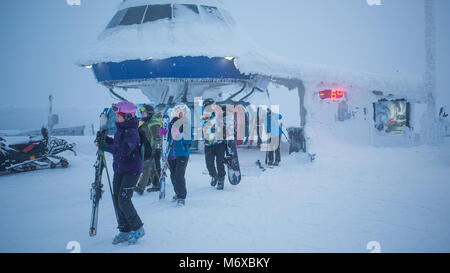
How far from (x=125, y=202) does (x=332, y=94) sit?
1223 centimetres

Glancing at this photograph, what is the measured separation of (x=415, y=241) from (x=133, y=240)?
3.55 m

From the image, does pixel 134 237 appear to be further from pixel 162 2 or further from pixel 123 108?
pixel 162 2

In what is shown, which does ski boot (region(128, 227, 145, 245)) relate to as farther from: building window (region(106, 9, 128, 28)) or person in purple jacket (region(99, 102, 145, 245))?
building window (region(106, 9, 128, 28))

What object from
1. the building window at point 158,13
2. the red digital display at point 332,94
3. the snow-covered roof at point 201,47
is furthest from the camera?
the red digital display at point 332,94

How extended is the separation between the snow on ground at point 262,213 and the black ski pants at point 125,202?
0.29 metres

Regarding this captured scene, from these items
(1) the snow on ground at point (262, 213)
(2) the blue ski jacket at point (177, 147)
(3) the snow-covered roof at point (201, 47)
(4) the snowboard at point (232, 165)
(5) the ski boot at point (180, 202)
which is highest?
(3) the snow-covered roof at point (201, 47)

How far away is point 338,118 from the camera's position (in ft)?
47.2

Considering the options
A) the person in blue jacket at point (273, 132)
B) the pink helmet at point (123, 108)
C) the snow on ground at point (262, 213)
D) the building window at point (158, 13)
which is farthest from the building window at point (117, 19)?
the pink helmet at point (123, 108)

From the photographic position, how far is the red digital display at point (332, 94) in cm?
1384

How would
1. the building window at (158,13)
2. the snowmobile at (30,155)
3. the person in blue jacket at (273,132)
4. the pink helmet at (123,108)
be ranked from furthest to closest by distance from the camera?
the building window at (158,13), the person in blue jacket at (273,132), the snowmobile at (30,155), the pink helmet at (123,108)

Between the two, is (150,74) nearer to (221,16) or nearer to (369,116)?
(221,16)

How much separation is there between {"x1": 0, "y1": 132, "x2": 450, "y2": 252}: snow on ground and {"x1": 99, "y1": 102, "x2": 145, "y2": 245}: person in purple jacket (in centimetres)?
23

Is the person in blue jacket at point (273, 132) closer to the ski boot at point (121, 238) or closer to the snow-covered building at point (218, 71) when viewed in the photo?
the snow-covered building at point (218, 71)

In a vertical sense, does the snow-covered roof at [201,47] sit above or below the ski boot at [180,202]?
above
